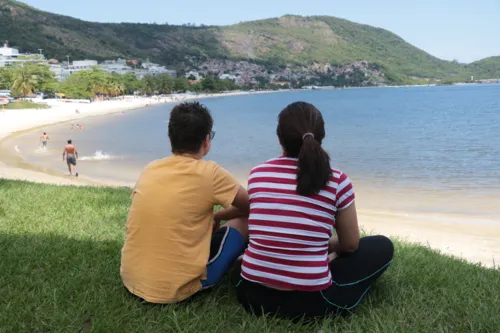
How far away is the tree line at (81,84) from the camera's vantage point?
68.1m

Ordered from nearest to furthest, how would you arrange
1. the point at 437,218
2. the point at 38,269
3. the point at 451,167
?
the point at 38,269 → the point at 437,218 → the point at 451,167

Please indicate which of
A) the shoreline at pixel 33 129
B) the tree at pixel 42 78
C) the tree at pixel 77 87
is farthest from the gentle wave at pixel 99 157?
the tree at pixel 77 87

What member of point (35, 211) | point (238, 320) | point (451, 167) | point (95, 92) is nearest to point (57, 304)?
point (238, 320)

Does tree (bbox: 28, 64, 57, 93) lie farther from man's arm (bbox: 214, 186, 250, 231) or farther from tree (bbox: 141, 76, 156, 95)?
man's arm (bbox: 214, 186, 250, 231)

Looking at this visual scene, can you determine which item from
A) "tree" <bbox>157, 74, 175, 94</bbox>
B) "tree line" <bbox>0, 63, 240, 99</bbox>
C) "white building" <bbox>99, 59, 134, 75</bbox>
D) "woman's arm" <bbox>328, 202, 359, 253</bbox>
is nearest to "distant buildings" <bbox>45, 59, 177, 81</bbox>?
"white building" <bbox>99, 59, 134, 75</bbox>

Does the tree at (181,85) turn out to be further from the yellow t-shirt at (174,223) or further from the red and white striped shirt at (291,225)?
the red and white striped shirt at (291,225)

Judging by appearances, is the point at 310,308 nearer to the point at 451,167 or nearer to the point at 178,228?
the point at 178,228

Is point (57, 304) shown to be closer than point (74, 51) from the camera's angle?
Yes

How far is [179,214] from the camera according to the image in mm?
2396

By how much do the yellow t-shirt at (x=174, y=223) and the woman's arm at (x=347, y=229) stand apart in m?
0.56

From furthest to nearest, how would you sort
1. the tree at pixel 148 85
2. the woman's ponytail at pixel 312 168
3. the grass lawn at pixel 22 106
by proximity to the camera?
the tree at pixel 148 85 < the grass lawn at pixel 22 106 < the woman's ponytail at pixel 312 168

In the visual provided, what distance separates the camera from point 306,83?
184 meters

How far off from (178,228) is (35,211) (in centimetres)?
314

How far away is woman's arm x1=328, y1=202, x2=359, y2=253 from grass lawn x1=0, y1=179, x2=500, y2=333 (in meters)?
0.38
